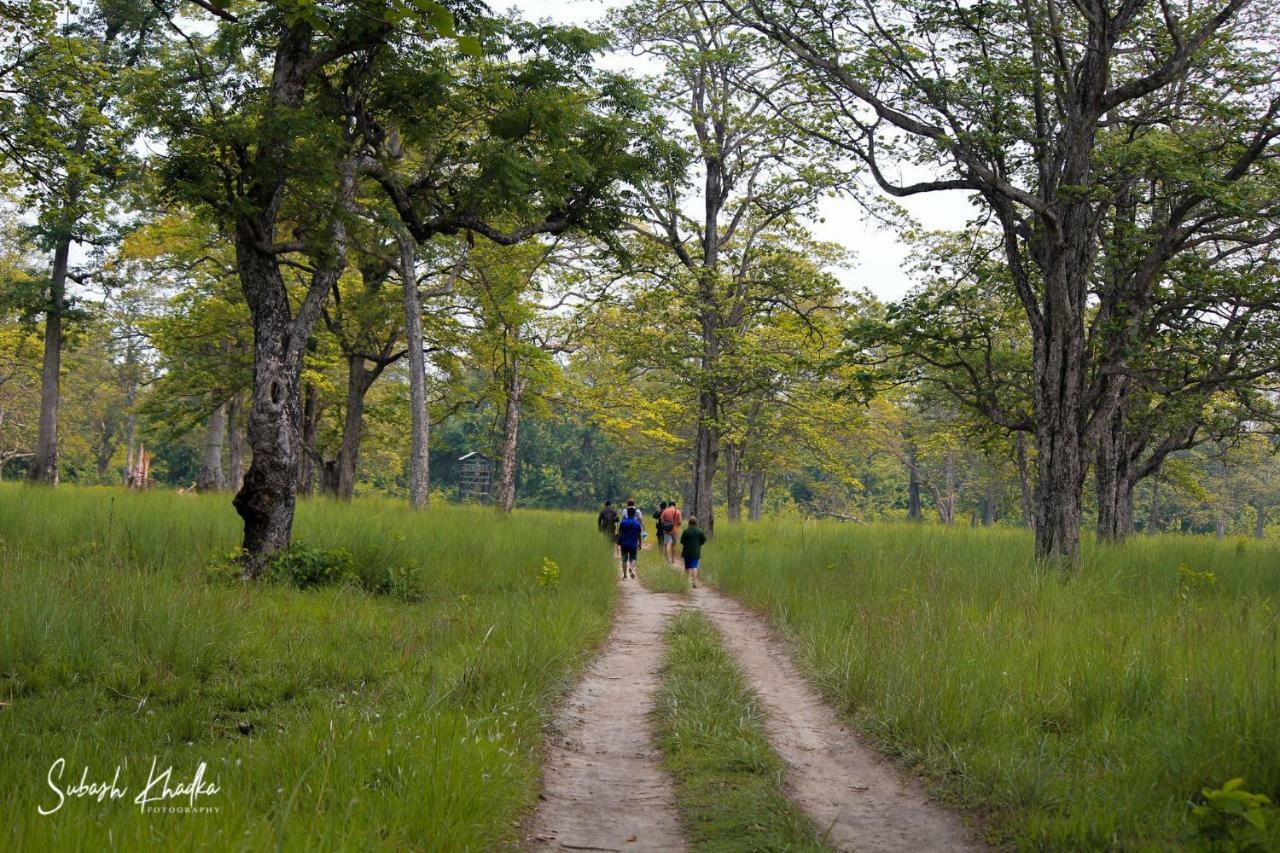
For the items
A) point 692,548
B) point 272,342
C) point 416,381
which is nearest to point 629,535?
point 692,548

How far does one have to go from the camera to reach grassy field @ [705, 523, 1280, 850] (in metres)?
4.70

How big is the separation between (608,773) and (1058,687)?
11.6 feet

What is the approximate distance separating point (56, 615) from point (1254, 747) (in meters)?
8.13

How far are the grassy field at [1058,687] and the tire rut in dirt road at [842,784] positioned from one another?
0.19 metres

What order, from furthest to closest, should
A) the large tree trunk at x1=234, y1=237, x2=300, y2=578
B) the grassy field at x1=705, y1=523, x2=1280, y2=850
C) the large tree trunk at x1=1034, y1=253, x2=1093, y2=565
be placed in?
the large tree trunk at x1=1034, y1=253, x2=1093, y2=565, the large tree trunk at x1=234, y1=237, x2=300, y2=578, the grassy field at x1=705, y1=523, x2=1280, y2=850

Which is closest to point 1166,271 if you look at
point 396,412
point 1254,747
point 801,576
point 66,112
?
point 801,576

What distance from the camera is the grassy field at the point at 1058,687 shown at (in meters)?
4.70

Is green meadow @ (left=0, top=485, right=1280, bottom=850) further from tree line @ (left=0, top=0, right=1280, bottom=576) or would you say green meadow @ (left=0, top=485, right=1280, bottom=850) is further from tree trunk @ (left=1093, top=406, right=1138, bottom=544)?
tree trunk @ (left=1093, top=406, right=1138, bottom=544)

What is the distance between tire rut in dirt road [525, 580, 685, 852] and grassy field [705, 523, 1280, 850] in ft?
5.72

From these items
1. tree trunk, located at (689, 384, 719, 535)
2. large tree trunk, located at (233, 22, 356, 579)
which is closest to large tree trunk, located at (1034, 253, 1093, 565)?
large tree trunk, located at (233, 22, 356, 579)

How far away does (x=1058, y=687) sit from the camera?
6.84m

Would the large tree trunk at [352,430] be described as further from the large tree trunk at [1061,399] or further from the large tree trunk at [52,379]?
the large tree trunk at [1061,399]

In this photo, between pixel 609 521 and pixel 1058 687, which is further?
pixel 609 521

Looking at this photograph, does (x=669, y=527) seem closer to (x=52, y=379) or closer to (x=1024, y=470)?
(x=1024, y=470)
